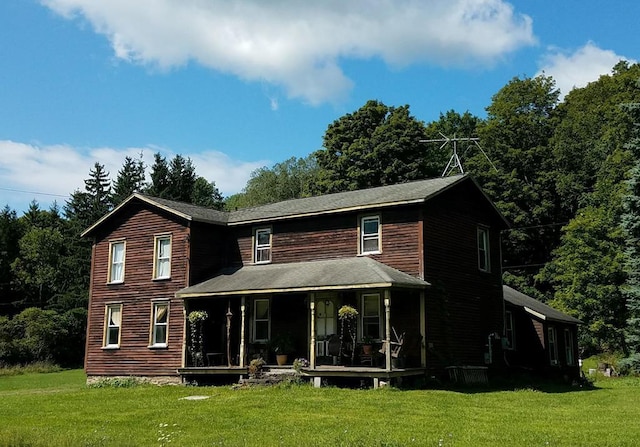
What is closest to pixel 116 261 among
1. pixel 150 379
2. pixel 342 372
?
pixel 150 379

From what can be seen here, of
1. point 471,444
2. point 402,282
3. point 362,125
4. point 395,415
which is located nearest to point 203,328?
point 402,282

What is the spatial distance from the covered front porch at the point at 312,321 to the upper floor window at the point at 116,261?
15.6 ft

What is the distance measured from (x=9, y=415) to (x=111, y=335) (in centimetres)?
1225

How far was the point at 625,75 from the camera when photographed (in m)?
49.6

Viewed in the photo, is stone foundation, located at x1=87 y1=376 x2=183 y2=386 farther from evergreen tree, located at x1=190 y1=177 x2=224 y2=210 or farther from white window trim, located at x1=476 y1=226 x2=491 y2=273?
evergreen tree, located at x1=190 y1=177 x2=224 y2=210

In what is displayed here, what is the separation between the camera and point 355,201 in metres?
25.2

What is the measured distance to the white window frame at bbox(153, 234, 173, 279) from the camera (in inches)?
1099

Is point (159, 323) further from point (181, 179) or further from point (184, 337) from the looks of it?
point (181, 179)

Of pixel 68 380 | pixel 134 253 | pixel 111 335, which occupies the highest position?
pixel 134 253

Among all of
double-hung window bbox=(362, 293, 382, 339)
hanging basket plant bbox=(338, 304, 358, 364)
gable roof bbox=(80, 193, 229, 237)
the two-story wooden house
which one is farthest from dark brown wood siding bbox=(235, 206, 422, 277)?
hanging basket plant bbox=(338, 304, 358, 364)

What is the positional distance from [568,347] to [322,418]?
2082 centimetres

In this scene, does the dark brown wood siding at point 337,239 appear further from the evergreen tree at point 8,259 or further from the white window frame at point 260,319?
the evergreen tree at point 8,259

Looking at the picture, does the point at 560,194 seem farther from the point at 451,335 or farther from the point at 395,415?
the point at 395,415

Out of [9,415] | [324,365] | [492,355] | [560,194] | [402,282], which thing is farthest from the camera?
[560,194]
